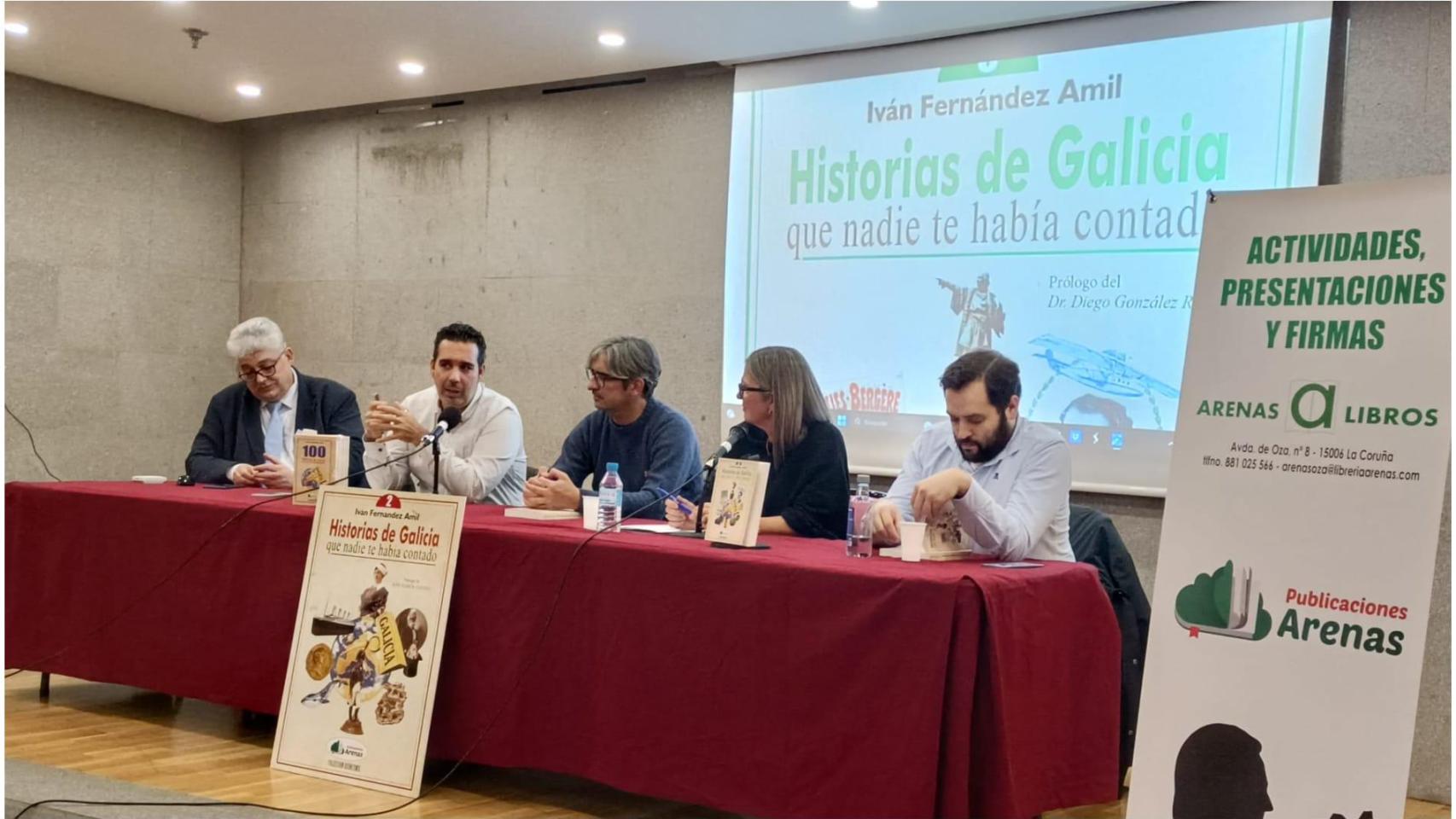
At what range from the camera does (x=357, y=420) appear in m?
4.34

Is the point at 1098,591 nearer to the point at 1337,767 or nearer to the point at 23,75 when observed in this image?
the point at 1337,767

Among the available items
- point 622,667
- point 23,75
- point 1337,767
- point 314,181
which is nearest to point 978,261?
point 622,667

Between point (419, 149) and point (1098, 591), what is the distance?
4559 mm

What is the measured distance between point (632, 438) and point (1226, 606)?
1.99 m

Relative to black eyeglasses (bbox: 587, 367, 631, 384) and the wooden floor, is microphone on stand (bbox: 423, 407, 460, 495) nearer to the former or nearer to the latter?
black eyeglasses (bbox: 587, 367, 631, 384)

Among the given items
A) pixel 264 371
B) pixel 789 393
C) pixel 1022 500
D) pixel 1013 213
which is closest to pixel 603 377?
pixel 789 393

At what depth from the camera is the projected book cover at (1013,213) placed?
15.0 ft

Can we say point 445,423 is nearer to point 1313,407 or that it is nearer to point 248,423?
point 248,423

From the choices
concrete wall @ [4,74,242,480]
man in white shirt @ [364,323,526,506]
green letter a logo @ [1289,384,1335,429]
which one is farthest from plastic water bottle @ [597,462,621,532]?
concrete wall @ [4,74,242,480]

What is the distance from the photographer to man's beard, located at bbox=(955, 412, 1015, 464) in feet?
10.1

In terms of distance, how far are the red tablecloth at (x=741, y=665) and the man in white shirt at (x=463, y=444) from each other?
1.32 feet

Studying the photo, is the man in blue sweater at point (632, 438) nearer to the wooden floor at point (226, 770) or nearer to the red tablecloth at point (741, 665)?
the red tablecloth at point (741, 665)

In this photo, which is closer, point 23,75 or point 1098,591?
point 1098,591

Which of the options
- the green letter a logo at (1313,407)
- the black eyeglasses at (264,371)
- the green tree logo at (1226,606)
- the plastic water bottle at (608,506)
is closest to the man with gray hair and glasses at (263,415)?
the black eyeglasses at (264,371)
